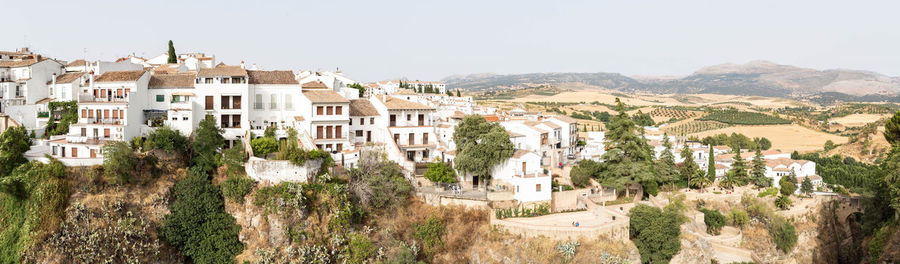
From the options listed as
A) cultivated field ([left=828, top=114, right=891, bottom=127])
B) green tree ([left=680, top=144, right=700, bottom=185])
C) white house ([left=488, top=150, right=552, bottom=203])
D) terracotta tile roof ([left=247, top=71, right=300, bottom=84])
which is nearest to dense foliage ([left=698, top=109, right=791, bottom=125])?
cultivated field ([left=828, top=114, right=891, bottom=127])

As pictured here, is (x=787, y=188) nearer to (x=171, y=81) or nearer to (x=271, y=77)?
(x=271, y=77)

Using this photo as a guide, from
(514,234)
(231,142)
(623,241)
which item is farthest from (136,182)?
(623,241)

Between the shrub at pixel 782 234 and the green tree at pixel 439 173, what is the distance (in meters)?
25.1

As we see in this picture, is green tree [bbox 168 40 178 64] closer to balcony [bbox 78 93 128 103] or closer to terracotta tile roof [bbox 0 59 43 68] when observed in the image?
terracotta tile roof [bbox 0 59 43 68]

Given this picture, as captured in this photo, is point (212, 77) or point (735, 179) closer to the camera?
point (212, 77)

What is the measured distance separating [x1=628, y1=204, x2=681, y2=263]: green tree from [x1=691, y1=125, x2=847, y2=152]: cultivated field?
2465 inches

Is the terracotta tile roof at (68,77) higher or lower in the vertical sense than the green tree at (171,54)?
lower

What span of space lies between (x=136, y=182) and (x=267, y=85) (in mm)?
10905

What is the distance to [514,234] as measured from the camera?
106 ft

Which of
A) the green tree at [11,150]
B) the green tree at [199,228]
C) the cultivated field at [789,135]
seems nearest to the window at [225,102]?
the green tree at [199,228]

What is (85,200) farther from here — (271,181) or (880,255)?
(880,255)

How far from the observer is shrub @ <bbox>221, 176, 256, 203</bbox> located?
31.2 meters

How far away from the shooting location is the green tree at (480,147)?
1415 inches

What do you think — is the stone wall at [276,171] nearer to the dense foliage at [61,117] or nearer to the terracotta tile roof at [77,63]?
the dense foliage at [61,117]
